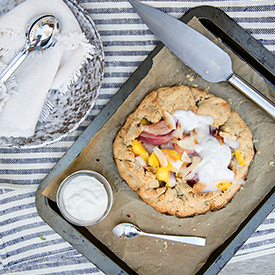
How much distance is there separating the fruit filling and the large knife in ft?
1.28

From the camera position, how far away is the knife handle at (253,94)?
2133 mm

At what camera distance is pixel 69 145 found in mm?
2430

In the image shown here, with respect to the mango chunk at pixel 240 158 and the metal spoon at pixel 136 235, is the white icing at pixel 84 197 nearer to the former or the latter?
the metal spoon at pixel 136 235

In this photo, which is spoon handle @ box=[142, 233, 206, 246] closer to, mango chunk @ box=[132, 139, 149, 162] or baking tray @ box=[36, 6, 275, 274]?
baking tray @ box=[36, 6, 275, 274]

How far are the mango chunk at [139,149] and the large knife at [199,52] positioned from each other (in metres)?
0.85

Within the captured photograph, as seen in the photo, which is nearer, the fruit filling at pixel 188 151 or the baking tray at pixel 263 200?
the fruit filling at pixel 188 151

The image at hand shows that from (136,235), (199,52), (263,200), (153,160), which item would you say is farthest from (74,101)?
(263,200)

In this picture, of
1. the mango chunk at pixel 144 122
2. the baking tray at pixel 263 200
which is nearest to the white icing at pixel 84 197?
the baking tray at pixel 263 200

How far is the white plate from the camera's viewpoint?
1.95 m

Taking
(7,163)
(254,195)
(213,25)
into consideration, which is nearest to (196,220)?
(254,195)

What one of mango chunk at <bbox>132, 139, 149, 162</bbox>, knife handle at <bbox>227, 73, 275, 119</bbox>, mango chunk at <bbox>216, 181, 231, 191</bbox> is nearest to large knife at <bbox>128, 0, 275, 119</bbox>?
knife handle at <bbox>227, 73, 275, 119</bbox>

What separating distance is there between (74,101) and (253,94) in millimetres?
1513

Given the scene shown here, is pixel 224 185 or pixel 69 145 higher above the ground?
pixel 224 185

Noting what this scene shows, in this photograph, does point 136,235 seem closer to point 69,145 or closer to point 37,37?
point 69,145
